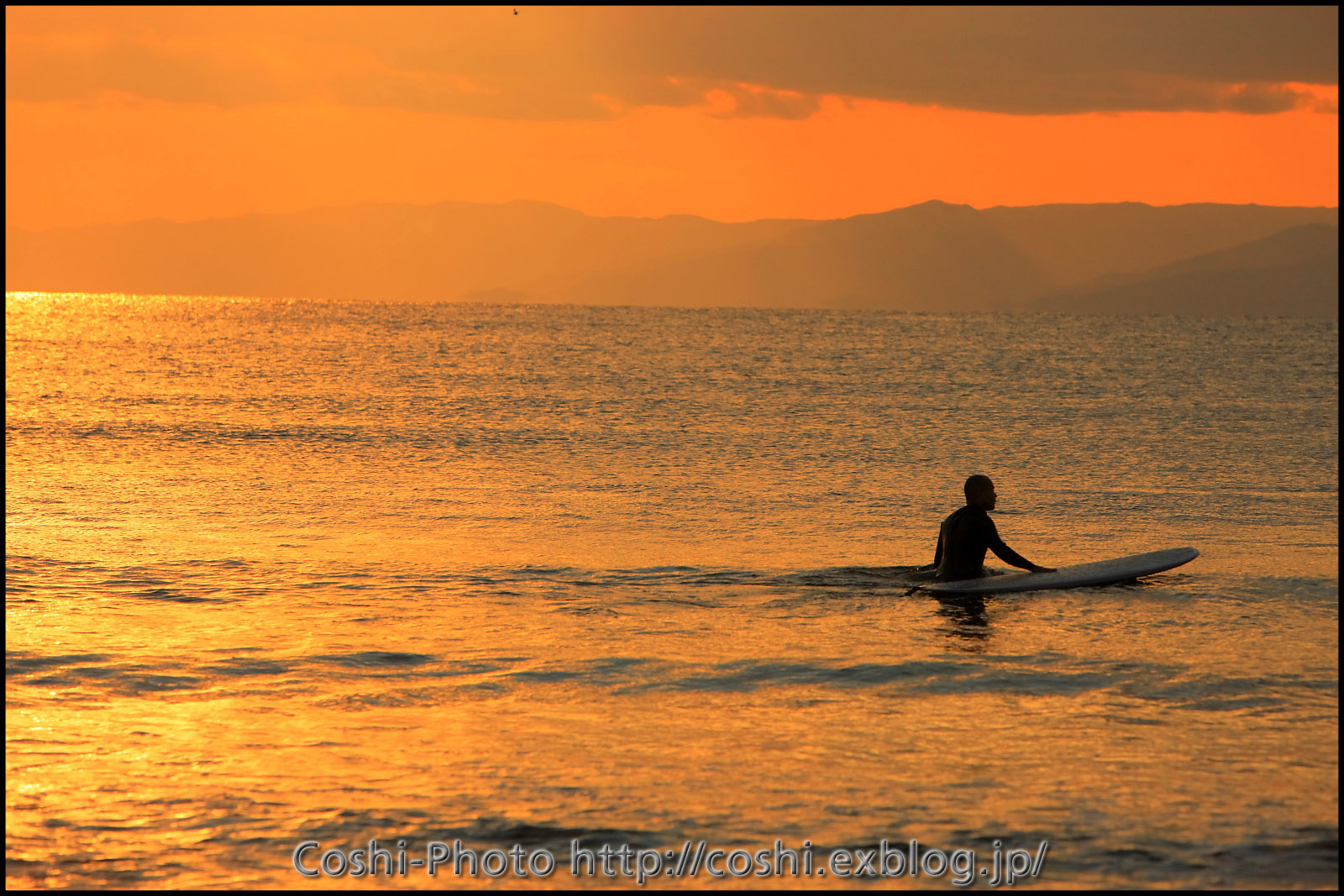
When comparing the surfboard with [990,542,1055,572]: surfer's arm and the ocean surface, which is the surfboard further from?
[990,542,1055,572]: surfer's arm

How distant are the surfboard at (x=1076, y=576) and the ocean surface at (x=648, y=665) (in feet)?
0.52

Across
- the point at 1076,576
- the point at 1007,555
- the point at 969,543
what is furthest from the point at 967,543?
→ the point at 1076,576

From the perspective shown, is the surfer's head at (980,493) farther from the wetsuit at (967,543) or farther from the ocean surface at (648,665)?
the ocean surface at (648,665)

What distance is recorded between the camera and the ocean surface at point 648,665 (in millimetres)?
8977

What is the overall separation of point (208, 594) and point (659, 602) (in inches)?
223

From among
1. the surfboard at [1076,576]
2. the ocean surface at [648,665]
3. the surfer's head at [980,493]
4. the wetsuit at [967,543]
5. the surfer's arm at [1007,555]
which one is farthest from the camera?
the wetsuit at [967,543]

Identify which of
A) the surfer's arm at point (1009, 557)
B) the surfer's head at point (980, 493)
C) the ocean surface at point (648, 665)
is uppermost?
the surfer's head at point (980, 493)

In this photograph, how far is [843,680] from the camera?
42.4 feet

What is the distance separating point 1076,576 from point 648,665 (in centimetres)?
698

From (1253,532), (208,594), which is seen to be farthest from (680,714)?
(1253,532)

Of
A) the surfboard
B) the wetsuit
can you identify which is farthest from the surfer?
the surfboard

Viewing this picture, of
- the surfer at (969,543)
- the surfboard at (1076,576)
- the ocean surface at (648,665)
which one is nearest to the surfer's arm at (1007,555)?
the surfer at (969,543)

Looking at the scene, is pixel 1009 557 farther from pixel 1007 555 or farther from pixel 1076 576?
pixel 1076 576

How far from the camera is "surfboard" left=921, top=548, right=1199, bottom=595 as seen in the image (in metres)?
17.1
